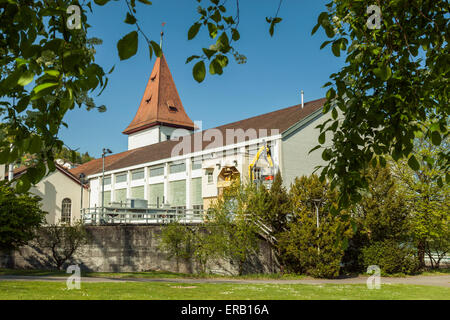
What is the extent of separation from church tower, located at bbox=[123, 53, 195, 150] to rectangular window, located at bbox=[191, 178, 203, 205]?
88.4 ft

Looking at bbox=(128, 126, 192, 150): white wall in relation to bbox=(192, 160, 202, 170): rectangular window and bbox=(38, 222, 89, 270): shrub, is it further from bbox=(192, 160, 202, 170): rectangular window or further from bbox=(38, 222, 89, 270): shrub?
bbox=(38, 222, 89, 270): shrub

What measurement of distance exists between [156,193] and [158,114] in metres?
24.5

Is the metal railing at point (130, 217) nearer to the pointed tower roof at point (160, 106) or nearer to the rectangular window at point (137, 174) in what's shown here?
the rectangular window at point (137, 174)

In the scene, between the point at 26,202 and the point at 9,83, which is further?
the point at 26,202

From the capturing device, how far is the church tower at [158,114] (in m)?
69.6

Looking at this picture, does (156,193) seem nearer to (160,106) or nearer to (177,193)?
(177,193)

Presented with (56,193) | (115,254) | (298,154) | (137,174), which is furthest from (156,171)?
(115,254)

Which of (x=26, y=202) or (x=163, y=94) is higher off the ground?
(x=163, y=94)

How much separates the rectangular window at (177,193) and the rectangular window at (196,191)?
1.49m

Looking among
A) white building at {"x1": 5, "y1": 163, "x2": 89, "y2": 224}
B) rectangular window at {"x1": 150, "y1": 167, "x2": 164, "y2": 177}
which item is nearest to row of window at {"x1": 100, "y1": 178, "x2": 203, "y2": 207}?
rectangular window at {"x1": 150, "y1": 167, "x2": 164, "y2": 177}

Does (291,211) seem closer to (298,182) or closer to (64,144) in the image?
(298,182)

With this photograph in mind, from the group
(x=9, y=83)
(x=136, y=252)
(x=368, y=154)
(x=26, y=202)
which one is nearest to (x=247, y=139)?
(x=136, y=252)

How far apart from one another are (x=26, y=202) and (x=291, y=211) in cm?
1577

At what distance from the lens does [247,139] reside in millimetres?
39094
